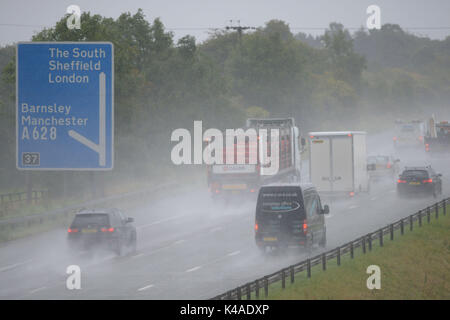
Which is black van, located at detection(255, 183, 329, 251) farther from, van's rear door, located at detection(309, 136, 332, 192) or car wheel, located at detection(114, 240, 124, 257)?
van's rear door, located at detection(309, 136, 332, 192)

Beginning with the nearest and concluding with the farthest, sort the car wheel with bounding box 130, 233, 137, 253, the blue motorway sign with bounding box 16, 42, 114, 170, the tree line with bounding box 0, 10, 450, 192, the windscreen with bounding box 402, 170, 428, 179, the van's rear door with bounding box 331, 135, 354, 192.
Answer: the blue motorway sign with bounding box 16, 42, 114, 170, the car wheel with bounding box 130, 233, 137, 253, the van's rear door with bounding box 331, 135, 354, 192, the windscreen with bounding box 402, 170, 428, 179, the tree line with bounding box 0, 10, 450, 192

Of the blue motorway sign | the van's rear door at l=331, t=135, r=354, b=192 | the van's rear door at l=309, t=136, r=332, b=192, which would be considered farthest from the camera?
the van's rear door at l=309, t=136, r=332, b=192

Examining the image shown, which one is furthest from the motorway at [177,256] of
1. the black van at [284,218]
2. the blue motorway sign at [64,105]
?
the blue motorway sign at [64,105]

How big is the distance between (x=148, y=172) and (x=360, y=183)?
22.1 m

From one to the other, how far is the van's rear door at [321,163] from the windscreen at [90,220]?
17482mm

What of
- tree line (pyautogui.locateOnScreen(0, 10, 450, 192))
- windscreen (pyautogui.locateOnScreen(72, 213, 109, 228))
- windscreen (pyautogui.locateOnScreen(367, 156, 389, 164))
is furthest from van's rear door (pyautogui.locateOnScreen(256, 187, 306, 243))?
windscreen (pyautogui.locateOnScreen(367, 156, 389, 164))

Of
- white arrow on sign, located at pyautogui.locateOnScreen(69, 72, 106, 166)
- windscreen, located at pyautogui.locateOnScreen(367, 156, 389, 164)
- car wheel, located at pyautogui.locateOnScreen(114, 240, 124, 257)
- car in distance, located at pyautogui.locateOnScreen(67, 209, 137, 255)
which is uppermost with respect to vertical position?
white arrow on sign, located at pyautogui.locateOnScreen(69, 72, 106, 166)

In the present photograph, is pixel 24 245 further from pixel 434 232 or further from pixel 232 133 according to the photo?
pixel 434 232

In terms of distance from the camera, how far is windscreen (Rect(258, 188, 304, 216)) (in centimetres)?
2770

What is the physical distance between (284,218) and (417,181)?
2006 centimetres

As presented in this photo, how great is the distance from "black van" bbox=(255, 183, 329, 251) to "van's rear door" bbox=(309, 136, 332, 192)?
15517 mm

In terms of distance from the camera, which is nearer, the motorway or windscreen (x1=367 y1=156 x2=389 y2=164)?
the motorway

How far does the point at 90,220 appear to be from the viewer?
2895 cm

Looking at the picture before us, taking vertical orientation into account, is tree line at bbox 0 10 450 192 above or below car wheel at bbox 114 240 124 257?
above
